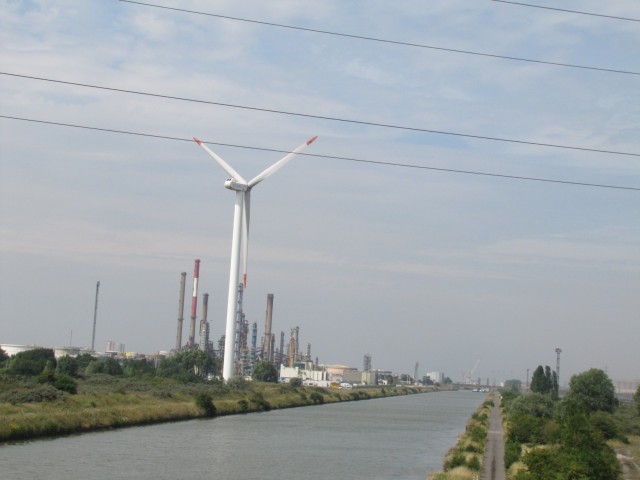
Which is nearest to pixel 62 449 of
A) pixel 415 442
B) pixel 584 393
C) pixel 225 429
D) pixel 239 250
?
pixel 225 429

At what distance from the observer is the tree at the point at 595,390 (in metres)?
64.4

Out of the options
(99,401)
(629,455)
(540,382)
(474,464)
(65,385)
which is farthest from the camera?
(540,382)

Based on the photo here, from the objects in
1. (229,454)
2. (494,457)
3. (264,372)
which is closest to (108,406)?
(229,454)

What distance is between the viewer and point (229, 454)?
33.6 meters

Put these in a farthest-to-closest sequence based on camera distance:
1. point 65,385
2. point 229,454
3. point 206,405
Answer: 1. point 206,405
2. point 65,385
3. point 229,454

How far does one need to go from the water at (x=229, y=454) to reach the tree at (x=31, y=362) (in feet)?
139

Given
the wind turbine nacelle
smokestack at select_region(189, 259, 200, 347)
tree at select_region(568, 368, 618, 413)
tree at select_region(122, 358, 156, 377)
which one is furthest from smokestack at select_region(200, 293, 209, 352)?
tree at select_region(568, 368, 618, 413)

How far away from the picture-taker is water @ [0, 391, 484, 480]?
2752cm

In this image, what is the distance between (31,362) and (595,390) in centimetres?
6203

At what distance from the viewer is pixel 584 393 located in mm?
65000

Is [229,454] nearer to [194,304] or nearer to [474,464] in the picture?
[474,464]

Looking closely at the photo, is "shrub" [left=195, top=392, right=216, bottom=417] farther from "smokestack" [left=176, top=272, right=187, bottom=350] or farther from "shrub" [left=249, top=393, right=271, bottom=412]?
"smokestack" [left=176, top=272, right=187, bottom=350]

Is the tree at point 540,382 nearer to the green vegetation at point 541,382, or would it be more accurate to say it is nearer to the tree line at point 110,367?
the green vegetation at point 541,382

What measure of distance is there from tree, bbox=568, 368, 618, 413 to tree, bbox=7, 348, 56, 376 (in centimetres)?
5143
